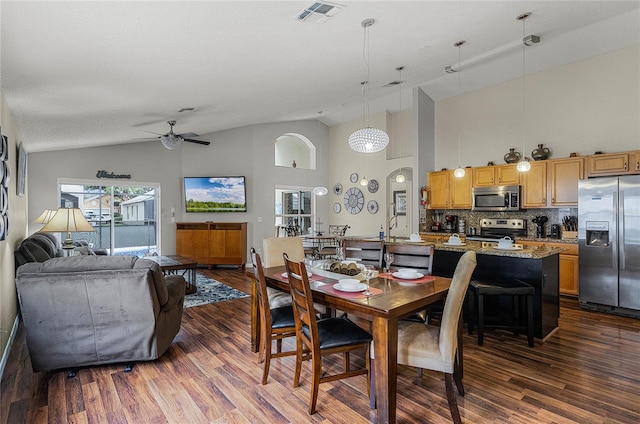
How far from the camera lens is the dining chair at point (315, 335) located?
214 cm

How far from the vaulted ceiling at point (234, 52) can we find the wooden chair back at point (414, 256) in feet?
6.99

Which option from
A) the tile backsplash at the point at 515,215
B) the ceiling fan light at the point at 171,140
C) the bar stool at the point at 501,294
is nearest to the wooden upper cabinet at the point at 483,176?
the tile backsplash at the point at 515,215

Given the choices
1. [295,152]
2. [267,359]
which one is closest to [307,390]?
[267,359]

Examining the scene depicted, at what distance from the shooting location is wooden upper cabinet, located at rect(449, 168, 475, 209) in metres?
6.33

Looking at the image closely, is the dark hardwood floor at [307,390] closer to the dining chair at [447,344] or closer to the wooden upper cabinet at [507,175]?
the dining chair at [447,344]

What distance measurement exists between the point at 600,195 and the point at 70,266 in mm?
5922

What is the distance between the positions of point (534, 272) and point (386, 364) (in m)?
2.40

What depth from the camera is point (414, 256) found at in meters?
3.11

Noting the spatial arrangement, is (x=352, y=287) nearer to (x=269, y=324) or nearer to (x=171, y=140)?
(x=269, y=324)

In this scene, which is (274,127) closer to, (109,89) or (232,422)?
(109,89)

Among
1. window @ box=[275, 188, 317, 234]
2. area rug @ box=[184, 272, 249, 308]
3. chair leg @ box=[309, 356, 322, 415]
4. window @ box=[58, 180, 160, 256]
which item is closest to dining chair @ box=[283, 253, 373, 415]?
chair leg @ box=[309, 356, 322, 415]

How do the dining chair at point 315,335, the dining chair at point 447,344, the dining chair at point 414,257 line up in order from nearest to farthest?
the dining chair at point 447,344
the dining chair at point 315,335
the dining chair at point 414,257

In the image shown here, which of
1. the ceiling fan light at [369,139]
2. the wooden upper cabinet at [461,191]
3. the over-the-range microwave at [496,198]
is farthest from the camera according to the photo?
the wooden upper cabinet at [461,191]

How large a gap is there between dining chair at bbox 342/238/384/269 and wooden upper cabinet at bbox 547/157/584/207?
3.60m
